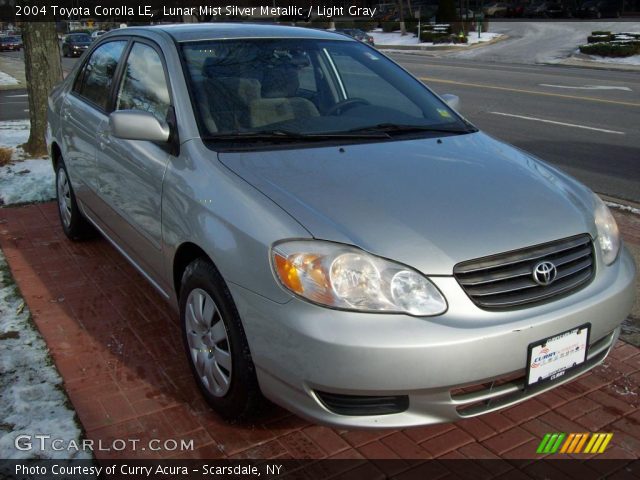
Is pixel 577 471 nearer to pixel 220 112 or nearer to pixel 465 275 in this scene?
pixel 465 275

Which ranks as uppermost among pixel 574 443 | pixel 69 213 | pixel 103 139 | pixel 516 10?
pixel 516 10

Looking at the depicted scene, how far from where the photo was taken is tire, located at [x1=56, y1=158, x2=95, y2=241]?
5062 millimetres

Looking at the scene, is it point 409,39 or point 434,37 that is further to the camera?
point 409,39

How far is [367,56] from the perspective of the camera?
4.17 meters

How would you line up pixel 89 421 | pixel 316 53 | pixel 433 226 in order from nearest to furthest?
pixel 433 226
pixel 89 421
pixel 316 53

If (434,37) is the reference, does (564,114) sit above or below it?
below

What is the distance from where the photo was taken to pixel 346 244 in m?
2.42

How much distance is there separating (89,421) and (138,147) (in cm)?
142

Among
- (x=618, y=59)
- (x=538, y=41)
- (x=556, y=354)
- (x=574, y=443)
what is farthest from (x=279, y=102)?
(x=538, y=41)

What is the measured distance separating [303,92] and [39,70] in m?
5.75

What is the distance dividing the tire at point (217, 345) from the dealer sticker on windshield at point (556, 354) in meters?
1.08

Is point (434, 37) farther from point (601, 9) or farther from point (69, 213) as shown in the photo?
point (69, 213)

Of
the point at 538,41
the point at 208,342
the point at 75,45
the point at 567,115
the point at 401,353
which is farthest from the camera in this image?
the point at 75,45

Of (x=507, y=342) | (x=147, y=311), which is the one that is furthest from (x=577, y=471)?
(x=147, y=311)
